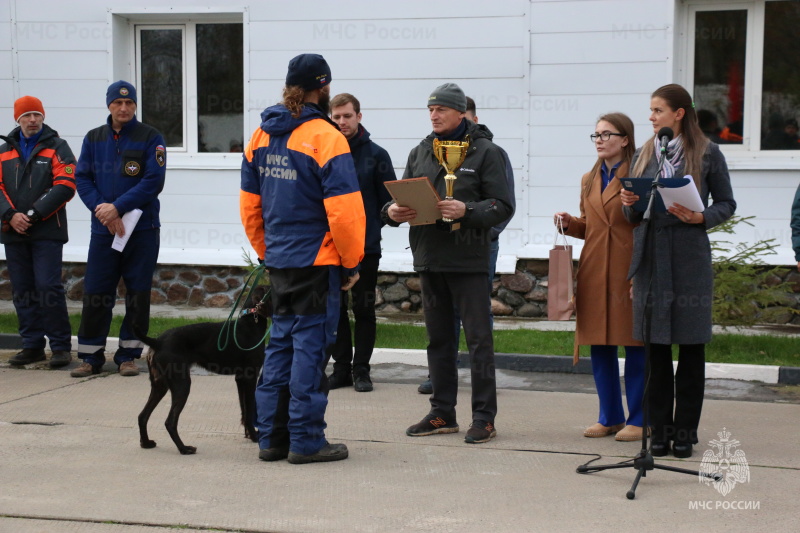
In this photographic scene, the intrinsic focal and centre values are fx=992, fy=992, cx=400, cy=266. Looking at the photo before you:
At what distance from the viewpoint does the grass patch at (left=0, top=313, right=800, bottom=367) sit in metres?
8.66

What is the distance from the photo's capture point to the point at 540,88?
1093 centimetres

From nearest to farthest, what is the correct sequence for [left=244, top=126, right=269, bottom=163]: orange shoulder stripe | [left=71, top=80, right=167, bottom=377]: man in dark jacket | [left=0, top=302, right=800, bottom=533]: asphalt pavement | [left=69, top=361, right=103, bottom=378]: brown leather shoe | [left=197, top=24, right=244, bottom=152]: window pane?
[left=0, top=302, right=800, bottom=533]: asphalt pavement < [left=244, top=126, right=269, bottom=163]: orange shoulder stripe < [left=69, top=361, right=103, bottom=378]: brown leather shoe < [left=71, top=80, right=167, bottom=377]: man in dark jacket < [left=197, top=24, right=244, bottom=152]: window pane

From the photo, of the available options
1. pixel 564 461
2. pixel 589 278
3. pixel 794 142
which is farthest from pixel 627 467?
pixel 794 142

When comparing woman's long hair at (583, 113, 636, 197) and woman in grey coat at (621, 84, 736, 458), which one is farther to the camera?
woman's long hair at (583, 113, 636, 197)

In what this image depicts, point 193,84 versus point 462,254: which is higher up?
point 193,84

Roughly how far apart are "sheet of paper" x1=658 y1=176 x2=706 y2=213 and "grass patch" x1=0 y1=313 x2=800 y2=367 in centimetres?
343

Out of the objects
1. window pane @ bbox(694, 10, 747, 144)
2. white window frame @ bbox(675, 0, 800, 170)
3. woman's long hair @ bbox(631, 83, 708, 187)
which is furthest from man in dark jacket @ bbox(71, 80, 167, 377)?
window pane @ bbox(694, 10, 747, 144)

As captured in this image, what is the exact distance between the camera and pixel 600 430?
623 centimetres

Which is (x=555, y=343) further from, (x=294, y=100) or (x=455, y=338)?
(x=294, y=100)

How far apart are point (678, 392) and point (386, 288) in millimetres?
5982

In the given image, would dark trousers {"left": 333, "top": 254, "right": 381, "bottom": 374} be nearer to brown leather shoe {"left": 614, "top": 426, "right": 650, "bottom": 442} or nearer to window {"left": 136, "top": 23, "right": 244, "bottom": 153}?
brown leather shoe {"left": 614, "top": 426, "right": 650, "bottom": 442}

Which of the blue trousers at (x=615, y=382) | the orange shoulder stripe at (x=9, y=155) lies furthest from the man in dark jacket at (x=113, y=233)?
the blue trousers at (x=615, y=382)

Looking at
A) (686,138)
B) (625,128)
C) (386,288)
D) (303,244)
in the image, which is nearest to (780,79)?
(386,288)

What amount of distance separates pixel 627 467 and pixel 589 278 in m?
1.27
